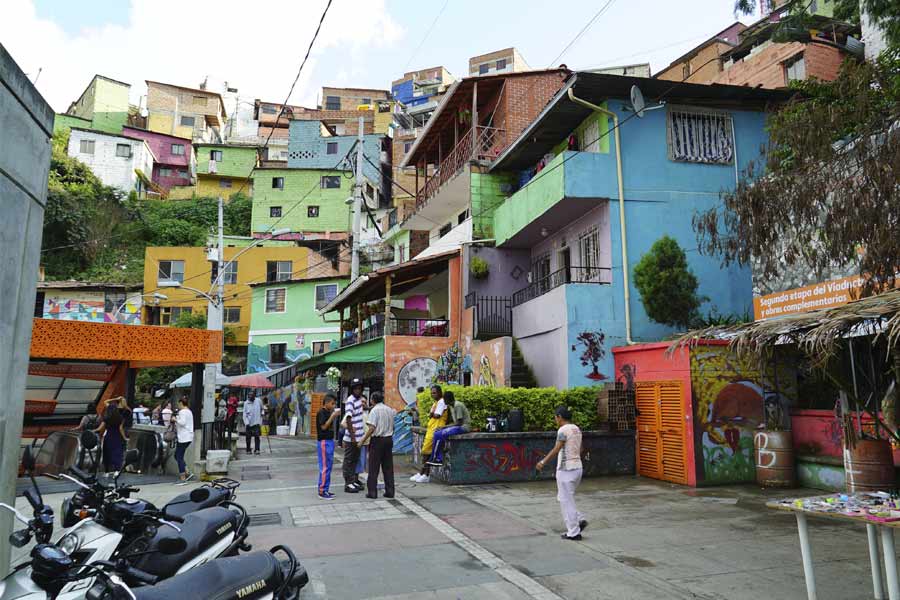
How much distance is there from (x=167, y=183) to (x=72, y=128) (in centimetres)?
840

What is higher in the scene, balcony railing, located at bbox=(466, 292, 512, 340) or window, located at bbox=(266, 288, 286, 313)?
window, located at bbox=(266, 288, 286, 313)

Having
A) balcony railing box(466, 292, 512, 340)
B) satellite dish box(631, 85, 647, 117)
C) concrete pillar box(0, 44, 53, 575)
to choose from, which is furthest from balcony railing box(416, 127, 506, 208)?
concrete pillar box(0, 44, 53, 575)

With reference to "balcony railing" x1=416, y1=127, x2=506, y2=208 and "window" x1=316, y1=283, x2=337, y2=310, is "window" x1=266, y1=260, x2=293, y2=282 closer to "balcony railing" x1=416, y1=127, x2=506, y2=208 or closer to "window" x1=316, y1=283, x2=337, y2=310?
"window" x1=316, y1=283, x2=337, y2=310

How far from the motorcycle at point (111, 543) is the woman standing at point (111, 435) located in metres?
8.83

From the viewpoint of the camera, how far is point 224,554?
546cm

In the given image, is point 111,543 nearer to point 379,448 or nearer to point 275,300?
point 379,448

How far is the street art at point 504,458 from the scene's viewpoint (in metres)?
12.1

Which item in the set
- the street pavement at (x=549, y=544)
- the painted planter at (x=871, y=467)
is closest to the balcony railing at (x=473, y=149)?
the street pavement at (x=549, y=544)

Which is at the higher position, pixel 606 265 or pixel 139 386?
pixel 606 265

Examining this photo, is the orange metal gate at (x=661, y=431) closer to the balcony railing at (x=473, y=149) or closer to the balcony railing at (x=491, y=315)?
the balcony railing at (x=491, y=315)

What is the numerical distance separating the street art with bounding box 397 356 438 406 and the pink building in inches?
1723

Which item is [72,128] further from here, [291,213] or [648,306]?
[648,306]

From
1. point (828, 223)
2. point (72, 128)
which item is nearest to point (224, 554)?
point (828, 223)

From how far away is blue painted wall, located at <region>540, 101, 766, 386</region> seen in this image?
14.7 meters
